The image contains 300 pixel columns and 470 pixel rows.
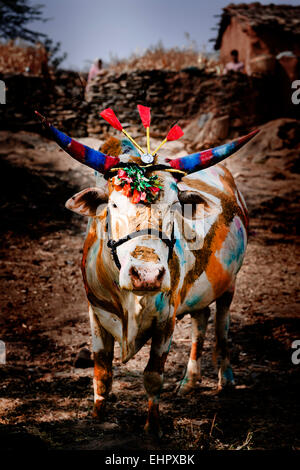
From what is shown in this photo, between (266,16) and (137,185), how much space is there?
15849 mm

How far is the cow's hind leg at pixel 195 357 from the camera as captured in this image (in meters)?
4.41

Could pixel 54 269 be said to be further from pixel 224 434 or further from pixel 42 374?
pixel 224 434

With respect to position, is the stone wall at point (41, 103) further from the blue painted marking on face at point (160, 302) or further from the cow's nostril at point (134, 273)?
the cow's nostril at point (134, 273)

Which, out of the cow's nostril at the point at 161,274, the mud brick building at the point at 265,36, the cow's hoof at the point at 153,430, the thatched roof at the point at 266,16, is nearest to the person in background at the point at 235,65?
the mud brick building at the point at 265,36

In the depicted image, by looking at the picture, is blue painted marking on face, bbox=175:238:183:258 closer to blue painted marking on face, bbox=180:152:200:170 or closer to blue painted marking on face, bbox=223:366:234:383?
blue painted marking on face, bbox=180:152:200:170

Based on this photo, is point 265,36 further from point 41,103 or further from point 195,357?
point 195,357

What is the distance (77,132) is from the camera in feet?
43.7

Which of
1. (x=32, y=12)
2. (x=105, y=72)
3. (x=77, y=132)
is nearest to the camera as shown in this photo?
(x=77, y=132)

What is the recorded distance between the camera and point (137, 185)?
2.86 meters

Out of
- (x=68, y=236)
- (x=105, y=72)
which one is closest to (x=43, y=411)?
(x=68, y=236)

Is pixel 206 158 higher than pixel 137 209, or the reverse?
pixel 206 158

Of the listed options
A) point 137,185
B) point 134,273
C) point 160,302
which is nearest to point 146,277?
point 134,273

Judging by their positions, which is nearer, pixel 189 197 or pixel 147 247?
pixel 147 247
